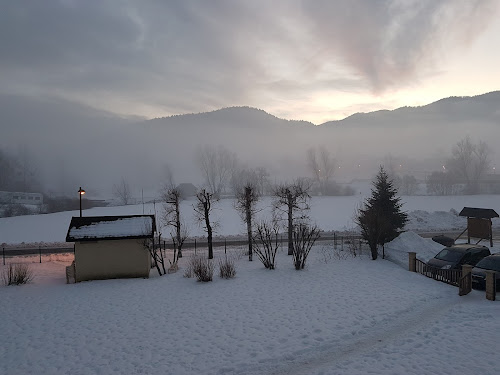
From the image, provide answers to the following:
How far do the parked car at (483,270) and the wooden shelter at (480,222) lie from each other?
13.7 metres

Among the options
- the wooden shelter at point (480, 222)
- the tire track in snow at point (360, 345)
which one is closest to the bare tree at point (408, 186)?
the wooden shelter at point (480, 222)

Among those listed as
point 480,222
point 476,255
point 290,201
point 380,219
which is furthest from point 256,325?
point 480,222

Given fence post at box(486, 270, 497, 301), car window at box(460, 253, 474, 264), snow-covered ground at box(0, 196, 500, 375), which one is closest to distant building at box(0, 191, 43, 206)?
snow-covered ground at box(0, 196, 500, 375)

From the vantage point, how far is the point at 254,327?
39.4 ft

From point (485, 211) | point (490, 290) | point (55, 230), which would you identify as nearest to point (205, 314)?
point (490, 290)

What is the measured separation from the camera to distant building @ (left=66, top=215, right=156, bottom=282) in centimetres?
2027

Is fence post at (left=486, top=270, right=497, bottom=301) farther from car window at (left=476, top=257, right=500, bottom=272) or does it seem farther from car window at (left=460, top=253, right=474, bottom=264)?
car window at (left=460, top=253, right=474, bottom=264)

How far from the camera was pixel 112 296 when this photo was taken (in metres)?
16.5

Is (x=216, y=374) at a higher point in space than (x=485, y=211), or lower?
lower

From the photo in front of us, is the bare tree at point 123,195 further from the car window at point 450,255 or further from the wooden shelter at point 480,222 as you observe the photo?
the car window at point 450,255

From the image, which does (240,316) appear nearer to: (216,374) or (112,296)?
(216,374)

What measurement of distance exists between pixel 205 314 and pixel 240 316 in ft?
4.77

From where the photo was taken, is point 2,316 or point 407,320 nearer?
point 407,320

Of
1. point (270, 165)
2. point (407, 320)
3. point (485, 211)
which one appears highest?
point (270, 165)
